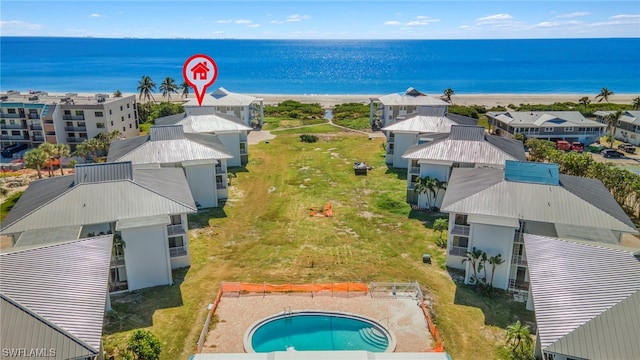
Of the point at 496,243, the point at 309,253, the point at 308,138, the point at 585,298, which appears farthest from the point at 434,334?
the point at 308,138

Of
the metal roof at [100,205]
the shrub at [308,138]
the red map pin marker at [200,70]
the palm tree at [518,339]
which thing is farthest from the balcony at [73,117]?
the palm tree at [518,339]

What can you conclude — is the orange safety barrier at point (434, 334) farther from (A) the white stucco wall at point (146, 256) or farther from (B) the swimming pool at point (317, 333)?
(A) the white stucco wall at point (146, 256)

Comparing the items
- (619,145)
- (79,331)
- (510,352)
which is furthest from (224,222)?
(619,145)

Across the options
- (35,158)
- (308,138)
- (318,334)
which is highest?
(35,158)

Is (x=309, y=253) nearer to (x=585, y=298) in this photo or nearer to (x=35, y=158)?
(x=585, y=298)

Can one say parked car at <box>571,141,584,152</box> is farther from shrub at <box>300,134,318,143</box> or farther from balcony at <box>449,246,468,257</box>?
→ balcony at <box>449,246,468,257</box>

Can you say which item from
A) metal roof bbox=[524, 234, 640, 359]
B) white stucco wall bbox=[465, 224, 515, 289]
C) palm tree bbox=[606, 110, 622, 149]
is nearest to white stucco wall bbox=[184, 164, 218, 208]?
white stucco wall bbox=[465, 224, 515, 289]
